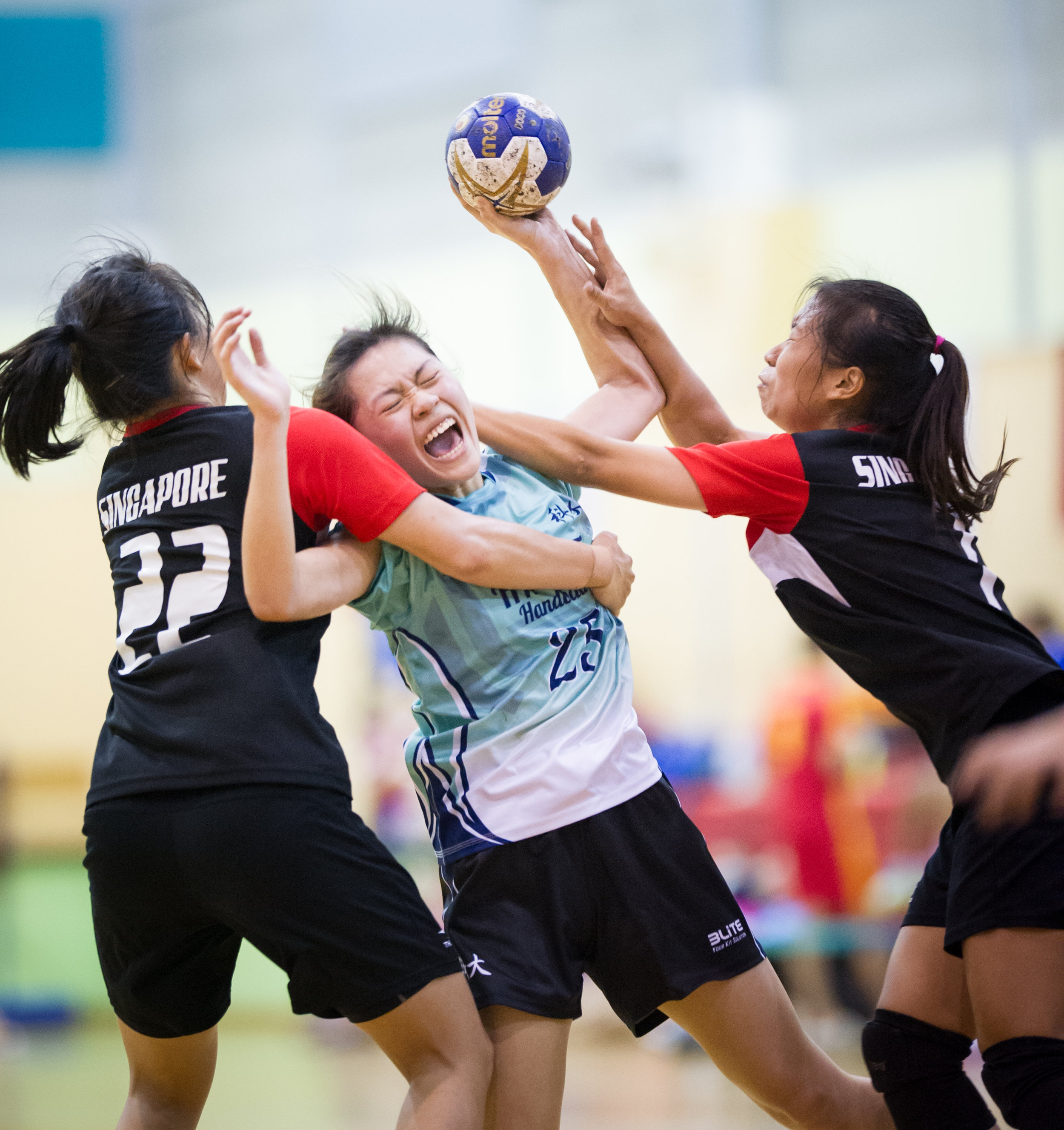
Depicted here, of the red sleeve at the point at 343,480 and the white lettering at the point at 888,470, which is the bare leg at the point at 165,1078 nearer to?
the red sleeve at the point at 343,480

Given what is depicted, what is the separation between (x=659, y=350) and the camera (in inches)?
116

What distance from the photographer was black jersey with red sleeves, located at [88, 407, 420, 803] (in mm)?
2049

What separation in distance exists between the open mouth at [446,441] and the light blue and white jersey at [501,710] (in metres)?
0.11

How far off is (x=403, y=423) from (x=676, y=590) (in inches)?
236

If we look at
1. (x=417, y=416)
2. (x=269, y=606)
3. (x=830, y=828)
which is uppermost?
(x=417, y=416)

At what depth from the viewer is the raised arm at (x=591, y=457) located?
2.49 m

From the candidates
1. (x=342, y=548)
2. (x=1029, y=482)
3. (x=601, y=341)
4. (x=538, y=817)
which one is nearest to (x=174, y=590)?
(x=342, y=548)

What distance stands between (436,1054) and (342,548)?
871mm

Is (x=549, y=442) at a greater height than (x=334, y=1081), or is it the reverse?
(x=549, y=442)

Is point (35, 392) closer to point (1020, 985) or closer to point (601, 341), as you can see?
point (601, 341)

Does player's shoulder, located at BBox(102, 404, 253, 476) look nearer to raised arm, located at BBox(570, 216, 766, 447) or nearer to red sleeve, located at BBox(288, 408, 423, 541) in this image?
red sleeve, located at BBox(288, 408, 423, 541)

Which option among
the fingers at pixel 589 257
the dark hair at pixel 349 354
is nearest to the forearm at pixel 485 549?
the dark hair at pixel 349 354

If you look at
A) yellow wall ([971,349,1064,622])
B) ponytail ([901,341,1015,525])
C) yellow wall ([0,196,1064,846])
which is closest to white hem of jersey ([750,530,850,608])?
ponytail ([901,341,1015,525])

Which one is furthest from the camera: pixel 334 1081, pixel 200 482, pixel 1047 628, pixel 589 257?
pixel 1047 628
